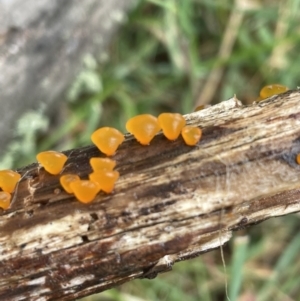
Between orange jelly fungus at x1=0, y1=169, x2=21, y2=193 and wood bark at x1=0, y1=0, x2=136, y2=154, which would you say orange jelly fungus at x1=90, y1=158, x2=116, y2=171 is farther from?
wood bark at x1=0, y1=0, x2=136, y2=154

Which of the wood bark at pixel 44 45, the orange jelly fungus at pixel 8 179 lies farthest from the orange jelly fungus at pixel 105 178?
the wood bark at pixel 44 45

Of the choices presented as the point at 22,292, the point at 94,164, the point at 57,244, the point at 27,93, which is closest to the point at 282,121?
the point at 94,164

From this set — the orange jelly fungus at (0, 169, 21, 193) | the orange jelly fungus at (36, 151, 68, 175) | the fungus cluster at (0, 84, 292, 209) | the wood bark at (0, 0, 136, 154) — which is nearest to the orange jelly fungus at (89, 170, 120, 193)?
the fungus cluster at (0, 84, 292, 209)

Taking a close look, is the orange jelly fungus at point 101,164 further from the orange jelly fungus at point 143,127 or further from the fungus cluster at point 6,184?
the fungus cluster at point 6,184

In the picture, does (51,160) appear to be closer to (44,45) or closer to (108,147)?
(108,147)

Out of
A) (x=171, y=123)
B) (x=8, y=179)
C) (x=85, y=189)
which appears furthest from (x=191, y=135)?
(x=8, y=179)

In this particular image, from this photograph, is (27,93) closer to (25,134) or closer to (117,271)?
(25,134)
